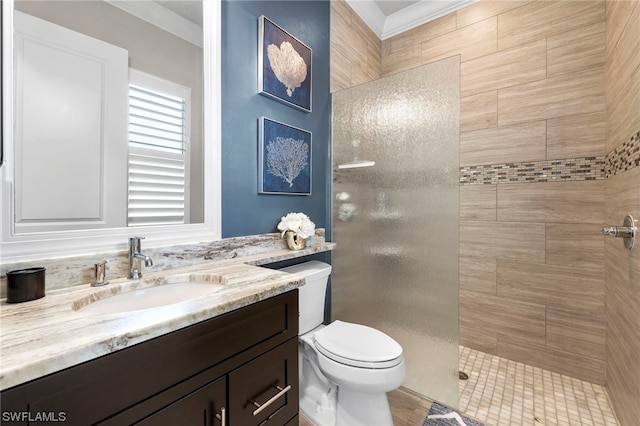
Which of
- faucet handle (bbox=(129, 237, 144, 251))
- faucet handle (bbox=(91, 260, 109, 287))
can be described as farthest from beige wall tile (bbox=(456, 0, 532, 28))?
faucet handle (bbox=(91, 260, 109, 287))

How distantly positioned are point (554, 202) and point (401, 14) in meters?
1.95

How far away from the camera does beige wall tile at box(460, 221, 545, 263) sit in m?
2.00

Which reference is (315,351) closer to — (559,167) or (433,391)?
(433,391)

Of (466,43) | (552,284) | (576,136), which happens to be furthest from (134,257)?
(466,43)

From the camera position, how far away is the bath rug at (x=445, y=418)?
4.85ft

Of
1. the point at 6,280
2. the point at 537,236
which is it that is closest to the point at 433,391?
the point at 537,236

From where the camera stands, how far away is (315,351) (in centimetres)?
145

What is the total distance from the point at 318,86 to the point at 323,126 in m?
0.27

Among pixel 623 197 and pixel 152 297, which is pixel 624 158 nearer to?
pixel 623 197

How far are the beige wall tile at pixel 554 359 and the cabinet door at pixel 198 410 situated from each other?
2.16 meters

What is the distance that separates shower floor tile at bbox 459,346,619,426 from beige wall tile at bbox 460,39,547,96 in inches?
79.7

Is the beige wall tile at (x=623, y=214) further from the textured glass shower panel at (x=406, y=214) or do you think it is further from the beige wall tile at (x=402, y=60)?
the beige wall tile at (x=402, y=60)

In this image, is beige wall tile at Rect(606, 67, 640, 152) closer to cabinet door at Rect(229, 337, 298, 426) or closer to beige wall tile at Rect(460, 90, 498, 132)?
beige wall tile at Rect(460, 90, 498, 132)

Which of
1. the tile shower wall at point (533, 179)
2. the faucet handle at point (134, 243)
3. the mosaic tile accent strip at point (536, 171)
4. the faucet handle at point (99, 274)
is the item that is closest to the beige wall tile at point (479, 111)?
the tile shower wall at point (533, 179)
